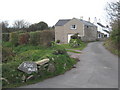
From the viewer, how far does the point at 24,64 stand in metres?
7.61

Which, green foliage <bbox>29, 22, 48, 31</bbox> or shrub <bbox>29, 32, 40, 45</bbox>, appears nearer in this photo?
shrub <bbox>29, 32, 40, 45</bbox>

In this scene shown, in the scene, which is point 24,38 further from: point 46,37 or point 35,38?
point 46,37

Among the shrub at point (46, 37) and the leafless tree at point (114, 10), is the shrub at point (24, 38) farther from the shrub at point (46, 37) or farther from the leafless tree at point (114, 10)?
the leafless tree at point (114, 10)

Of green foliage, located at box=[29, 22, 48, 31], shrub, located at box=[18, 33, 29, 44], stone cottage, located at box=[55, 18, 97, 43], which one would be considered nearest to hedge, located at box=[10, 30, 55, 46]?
shrub, located at box=[18, 33, 29, 44]

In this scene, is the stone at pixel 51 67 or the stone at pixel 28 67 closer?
the stone at pixel 28 67

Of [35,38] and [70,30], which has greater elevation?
[70,30]

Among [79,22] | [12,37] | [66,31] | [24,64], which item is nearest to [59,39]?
[66,31]

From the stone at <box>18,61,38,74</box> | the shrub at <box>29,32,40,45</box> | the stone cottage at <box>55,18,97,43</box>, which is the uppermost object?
the stone cottage at <box>55,18,97,43</box>

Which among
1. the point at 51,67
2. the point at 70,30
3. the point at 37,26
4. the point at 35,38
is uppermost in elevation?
the point at 37,26

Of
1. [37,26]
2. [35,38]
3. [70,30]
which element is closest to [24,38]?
[35,38]

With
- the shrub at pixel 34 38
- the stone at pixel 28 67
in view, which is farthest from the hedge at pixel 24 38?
the stone at pixel 28 67

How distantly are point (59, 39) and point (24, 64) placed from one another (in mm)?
31255

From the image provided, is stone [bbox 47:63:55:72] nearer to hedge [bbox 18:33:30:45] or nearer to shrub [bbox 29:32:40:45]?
shrub [bbox 29:32:40:45]

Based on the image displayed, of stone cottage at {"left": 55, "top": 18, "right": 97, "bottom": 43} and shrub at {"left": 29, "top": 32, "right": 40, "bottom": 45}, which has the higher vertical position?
stone cottage at {"left": 55, "top": 18, "right": 97, "bottom": 43}
